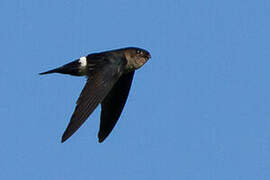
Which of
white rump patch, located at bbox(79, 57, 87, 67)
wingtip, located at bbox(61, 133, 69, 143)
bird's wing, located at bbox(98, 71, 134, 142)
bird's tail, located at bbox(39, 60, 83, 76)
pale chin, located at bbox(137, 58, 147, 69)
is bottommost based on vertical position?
wingtip, located at bbox(61, 133, 69, 143)

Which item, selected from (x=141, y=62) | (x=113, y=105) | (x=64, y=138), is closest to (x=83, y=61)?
(x=113, y=105)

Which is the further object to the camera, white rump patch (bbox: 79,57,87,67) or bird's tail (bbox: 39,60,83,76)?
bird's tail (bbox: 39,60,83,76)

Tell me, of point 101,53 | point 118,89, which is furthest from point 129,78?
point 101,53

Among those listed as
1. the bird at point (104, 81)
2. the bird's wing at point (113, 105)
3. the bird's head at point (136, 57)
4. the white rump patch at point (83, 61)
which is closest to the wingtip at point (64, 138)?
the bird at point (104, 81)

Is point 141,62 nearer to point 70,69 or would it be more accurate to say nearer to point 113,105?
point 113,105

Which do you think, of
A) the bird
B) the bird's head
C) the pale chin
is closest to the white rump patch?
the bird

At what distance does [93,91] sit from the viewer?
8.63 meters

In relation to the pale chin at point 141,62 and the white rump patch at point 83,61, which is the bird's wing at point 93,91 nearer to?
the white rump patch at point 83,61

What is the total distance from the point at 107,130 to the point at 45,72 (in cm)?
116

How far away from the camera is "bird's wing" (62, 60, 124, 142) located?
Answer: 794 cm

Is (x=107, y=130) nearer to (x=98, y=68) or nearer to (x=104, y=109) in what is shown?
(x=104, y=109)

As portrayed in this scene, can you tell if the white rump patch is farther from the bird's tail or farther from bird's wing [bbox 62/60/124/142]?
bird's wing [bbox 62/60/124/142]

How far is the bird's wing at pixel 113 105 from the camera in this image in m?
10.3

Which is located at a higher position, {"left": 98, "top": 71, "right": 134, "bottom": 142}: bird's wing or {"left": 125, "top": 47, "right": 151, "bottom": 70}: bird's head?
{"left": 125, "top": 47, "right": 151, "bottom": 70}: bird's head
